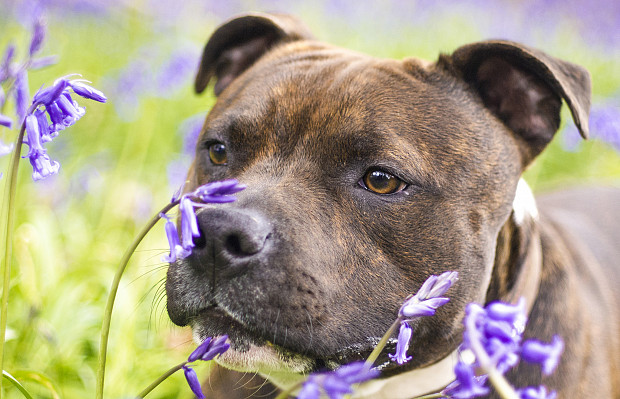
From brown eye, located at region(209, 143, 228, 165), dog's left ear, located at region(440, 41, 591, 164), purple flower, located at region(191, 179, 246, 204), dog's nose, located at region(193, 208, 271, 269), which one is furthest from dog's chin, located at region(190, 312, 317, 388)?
dog's left ear, located at region(440, 41, 591, 164)

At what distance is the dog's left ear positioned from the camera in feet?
9.37

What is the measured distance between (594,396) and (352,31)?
1016 cm

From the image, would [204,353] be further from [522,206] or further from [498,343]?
[522,206]

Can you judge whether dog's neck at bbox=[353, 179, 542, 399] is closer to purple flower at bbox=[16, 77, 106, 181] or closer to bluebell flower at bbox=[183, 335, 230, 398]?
bluebell flower at bbox=[183, 335, 230, 398]

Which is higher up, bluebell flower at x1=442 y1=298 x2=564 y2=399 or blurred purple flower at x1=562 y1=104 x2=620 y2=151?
Result: bluebell flower at x1=442 y1=298 x2=564 y2=399

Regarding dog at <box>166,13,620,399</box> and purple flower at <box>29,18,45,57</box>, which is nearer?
purple flower at <box>29,18,45,57</box>

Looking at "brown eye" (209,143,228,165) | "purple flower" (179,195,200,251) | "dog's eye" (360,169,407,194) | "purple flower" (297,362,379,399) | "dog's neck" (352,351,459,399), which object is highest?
"purple flower" (179,195,200,251)

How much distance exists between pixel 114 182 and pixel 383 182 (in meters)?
3.09

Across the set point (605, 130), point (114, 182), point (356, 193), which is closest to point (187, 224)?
point (356, 193)

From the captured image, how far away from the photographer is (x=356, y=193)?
2598 mm

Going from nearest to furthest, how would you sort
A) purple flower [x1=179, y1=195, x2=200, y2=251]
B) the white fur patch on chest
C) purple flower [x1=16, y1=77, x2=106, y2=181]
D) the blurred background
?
purple flower [x1=179, y1=195, x2=200, y2=251] < purple flower [x1=16, y1=77, x2=106, y2=181] < the white fur patch on chest < the blurred background

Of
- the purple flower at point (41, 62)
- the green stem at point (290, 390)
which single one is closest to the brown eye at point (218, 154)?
the purple flower at point (41, 62)

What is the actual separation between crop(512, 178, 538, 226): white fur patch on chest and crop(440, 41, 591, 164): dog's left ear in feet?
0.48

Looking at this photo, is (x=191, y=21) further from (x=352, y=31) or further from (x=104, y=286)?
(x=104, y=286)
